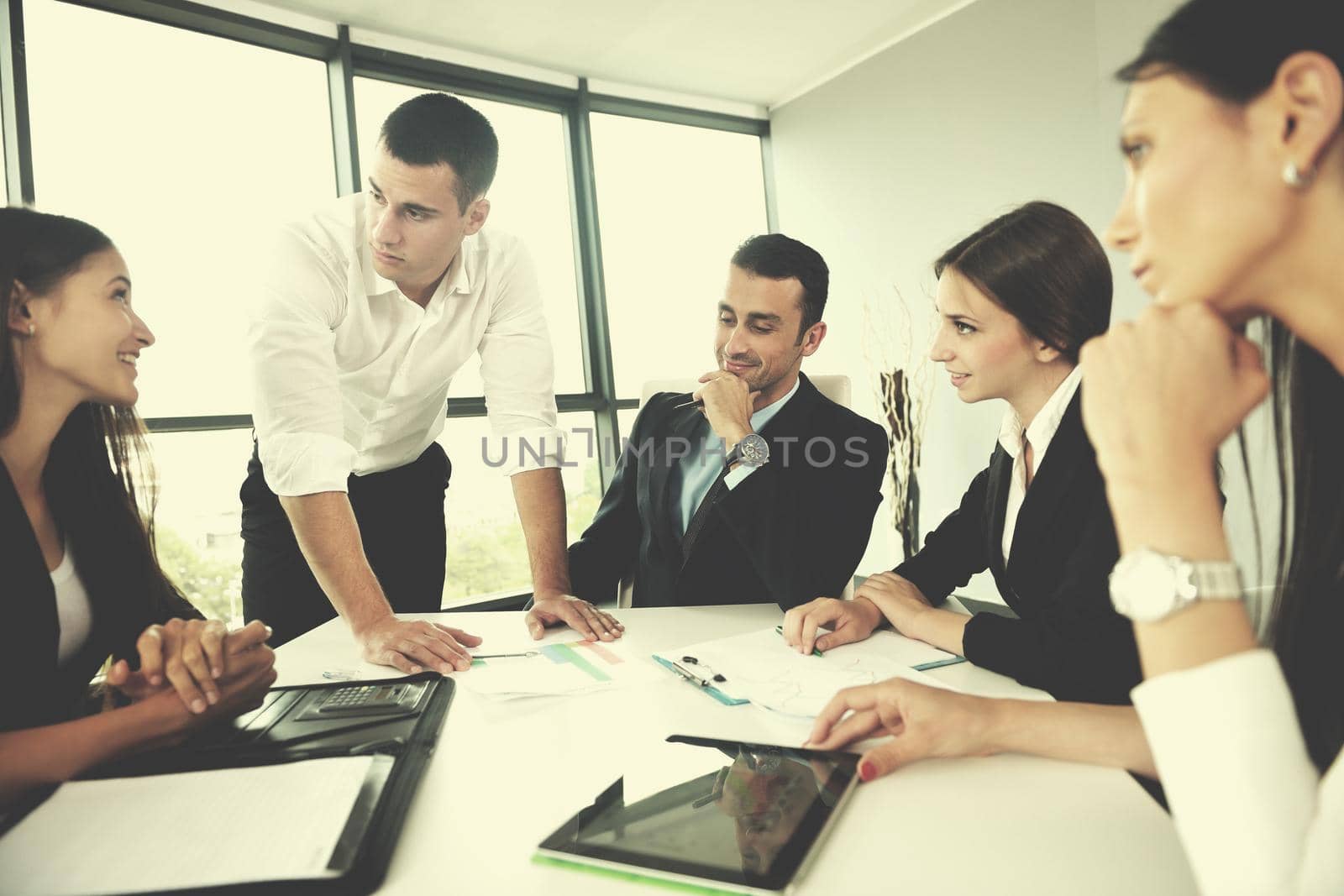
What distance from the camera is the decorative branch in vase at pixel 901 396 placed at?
413 cm

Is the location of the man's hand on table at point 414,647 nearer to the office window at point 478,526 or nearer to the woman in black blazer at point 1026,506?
the woman in black blazer at point 1026,506

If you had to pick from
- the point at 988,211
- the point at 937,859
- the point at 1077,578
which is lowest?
the point at 937,859

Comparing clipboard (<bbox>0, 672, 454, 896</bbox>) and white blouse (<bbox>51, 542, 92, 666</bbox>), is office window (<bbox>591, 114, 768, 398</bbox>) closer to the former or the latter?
white blouse (<bbox>51, 542, 92, 666</bbox>)

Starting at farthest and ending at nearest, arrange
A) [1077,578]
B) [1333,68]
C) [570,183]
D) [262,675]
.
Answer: [570,183], [1077,578], [262,675], [1333,68]

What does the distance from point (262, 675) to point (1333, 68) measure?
131cm

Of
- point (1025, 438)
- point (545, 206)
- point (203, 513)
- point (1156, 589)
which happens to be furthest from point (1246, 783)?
point (545, 206)

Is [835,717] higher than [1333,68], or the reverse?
[1333,68]

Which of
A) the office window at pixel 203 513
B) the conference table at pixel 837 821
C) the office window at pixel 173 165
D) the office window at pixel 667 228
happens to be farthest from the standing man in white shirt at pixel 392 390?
the office window at pixel 667 228

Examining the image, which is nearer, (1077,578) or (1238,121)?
(1238,121)

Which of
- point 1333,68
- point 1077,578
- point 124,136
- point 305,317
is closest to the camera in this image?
point 1333,68

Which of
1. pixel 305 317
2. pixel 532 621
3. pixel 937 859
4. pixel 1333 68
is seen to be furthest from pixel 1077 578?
pixel 305 317

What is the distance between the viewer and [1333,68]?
1.96 feet

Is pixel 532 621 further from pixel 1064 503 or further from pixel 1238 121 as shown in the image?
pixel 1238 121

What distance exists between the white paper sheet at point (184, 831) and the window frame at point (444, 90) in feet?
10.1
